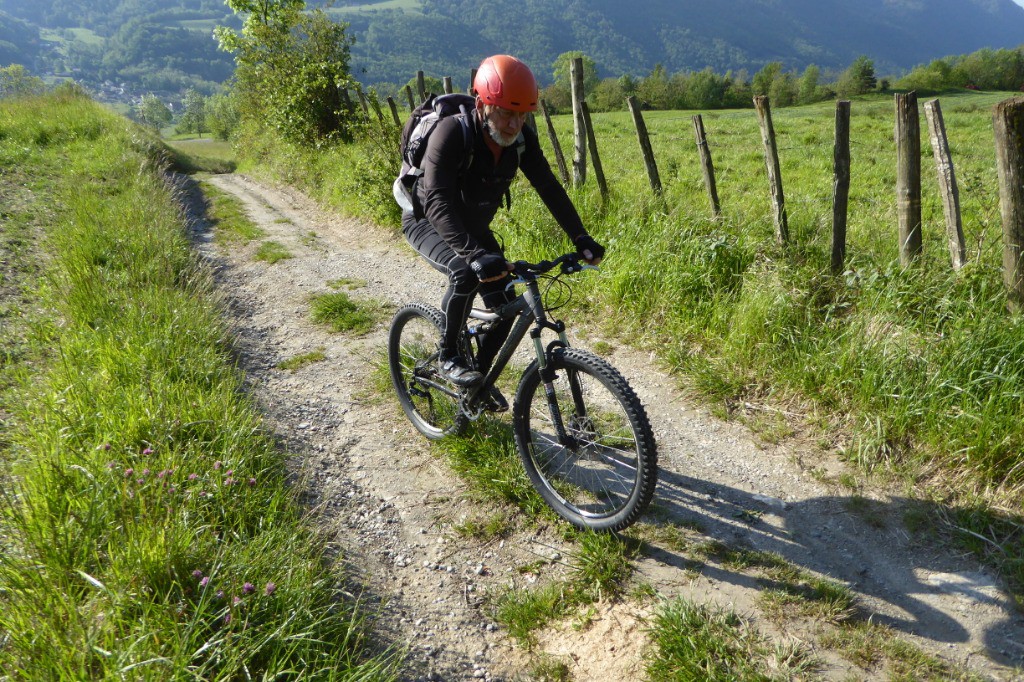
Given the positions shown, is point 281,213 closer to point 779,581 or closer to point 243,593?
point 243,593

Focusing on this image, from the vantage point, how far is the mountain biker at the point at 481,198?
3.21 meters

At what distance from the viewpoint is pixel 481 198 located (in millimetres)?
3719

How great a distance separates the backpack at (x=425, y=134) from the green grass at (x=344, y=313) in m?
2.95

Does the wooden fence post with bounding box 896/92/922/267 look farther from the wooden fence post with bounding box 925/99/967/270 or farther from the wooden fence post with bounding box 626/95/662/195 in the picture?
the wooden fence post with bounding box 626/95/662/195

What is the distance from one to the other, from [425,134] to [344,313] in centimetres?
376

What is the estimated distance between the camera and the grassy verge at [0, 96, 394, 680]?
7.38 ft

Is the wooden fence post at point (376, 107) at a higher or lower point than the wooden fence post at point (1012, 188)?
higher

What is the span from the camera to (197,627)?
2.37m

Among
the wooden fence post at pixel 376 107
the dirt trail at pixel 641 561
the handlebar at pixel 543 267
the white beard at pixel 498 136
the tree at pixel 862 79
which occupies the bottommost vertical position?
the dirt trail at pixel 641 561

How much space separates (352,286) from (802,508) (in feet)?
21.0

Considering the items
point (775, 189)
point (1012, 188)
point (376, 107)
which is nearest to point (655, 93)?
point (376, 107)

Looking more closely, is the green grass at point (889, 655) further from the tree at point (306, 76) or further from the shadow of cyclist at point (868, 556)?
the tree at point (306, 76)

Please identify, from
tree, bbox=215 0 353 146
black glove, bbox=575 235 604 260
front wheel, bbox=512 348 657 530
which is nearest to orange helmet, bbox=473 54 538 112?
black glove, bbox=575 235 604 260

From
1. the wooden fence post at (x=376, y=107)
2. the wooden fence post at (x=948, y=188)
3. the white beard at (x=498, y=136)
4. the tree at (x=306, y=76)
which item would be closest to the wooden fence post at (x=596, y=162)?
the wooden fence post at (x=948, y=188)
